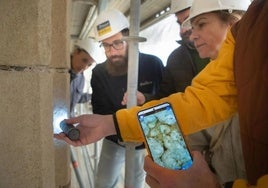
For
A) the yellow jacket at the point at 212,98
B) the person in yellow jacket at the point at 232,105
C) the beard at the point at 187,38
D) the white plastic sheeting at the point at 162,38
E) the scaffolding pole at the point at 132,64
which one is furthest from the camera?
the white plastic sheeting at the point at 162,38

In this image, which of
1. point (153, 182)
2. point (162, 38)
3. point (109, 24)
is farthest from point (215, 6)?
point (162, 38)

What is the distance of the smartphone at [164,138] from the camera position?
2.81 ft

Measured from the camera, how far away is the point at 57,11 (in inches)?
40.3

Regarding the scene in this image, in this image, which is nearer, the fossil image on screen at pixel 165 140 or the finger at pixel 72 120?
the fossil image on screen at pixel 165 140

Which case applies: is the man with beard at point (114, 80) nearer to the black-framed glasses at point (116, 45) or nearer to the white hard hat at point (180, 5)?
the black-framed glasses at point (116, 45)

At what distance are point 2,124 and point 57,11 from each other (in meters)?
0.43

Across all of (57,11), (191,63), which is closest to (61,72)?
(57,11)

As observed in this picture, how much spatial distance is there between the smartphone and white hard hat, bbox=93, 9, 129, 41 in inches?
56.3

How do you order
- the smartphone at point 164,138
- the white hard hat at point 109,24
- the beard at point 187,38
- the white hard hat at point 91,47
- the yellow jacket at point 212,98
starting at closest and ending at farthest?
the smartphone at point 164,138
the yellow jacket at point 212,98
the beard at point 187,38
the white hard hat at point 109,24
the white hard hat at point 91,47

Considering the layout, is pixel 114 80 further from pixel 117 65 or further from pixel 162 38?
pixel 162 38

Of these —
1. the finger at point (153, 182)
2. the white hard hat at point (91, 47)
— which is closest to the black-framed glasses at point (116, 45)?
the white hard hat at point (91, 47)

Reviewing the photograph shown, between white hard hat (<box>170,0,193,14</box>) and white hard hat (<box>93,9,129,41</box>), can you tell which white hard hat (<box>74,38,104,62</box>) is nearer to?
white hard hat (<box>93,9,129,41</box>)

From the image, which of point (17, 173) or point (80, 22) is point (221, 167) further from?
point (80, 22)

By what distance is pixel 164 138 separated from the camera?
35.2 inches
